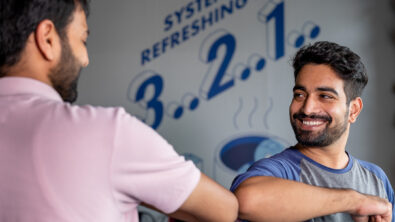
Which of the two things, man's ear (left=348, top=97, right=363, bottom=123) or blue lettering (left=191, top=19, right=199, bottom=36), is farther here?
blue lettering (left=191, top=19, right=199, bottom=36)

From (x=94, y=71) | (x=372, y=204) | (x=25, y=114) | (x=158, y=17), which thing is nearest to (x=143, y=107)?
(x=94, y=71)

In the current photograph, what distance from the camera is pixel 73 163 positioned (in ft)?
2.20

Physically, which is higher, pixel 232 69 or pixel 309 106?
pixel 309 106

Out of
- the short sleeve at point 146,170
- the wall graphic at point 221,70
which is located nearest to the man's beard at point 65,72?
the short sleeve at point 146,170

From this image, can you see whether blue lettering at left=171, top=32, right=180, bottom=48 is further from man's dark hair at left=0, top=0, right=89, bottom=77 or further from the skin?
man's dark hair at left=0, top=0, right=89, bottom=77

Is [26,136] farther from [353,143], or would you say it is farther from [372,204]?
[353,143]

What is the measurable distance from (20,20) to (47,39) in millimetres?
57

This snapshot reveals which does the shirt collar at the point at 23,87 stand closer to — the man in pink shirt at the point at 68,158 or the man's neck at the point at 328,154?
the man in pink shirt at the point at 68,158

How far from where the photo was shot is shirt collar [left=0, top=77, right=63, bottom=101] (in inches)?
29.4

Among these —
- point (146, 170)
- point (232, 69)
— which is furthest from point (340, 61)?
point (232, 69)

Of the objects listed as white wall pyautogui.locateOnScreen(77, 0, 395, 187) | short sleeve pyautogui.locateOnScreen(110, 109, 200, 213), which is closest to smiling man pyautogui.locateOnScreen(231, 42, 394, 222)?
short sleeve pyautogui.locateOnScreen(110, 109, 200, 213)

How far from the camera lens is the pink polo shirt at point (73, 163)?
670 mm

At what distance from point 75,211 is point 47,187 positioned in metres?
0.06

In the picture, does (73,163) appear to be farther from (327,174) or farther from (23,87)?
(327,174)
